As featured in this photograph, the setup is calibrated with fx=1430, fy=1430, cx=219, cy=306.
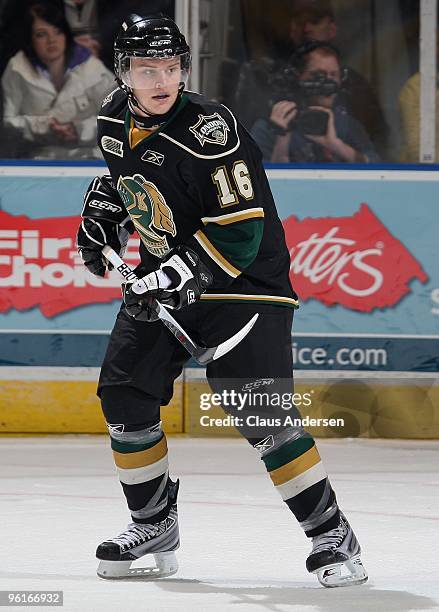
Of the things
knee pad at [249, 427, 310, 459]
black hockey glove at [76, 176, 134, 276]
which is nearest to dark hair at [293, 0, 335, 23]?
black hockey glove at [76, 176, 134, 276]

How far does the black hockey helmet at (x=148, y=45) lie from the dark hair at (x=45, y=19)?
229 centimetres

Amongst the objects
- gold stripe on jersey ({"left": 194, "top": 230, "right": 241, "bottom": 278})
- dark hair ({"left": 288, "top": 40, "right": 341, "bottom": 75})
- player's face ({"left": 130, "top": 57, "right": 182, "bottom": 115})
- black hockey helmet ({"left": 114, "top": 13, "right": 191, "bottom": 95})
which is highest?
black hockey helmet ({"left": 114, "top": 13, "right": 191, "bottom": 95})

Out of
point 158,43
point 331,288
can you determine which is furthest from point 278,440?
point 331,288

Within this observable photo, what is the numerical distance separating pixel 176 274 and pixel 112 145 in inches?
14.3

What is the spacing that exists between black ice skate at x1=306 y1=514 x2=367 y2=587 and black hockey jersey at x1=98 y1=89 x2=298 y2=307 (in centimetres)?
50

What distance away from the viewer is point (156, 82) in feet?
9.55

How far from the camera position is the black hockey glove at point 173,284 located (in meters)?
2.86

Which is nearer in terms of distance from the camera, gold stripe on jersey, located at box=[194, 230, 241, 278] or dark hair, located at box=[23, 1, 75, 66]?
gold stripe on jersey, located at box=[194, 230, 241, 278]

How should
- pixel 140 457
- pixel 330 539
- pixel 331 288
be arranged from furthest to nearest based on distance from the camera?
1. pixel 331 288
2. pixel 140 457
3. pixel 330 539

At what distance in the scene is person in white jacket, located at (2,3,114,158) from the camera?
5.23 metres

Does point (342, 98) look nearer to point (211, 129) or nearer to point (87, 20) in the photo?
point (87, 20)

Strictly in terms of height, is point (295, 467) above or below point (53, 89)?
below

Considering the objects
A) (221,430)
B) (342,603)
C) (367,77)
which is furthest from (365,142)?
(342,603)

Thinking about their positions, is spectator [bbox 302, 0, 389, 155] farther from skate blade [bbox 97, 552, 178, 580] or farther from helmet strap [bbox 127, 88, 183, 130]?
skate blade [bbox 97, 552, 178, 580]
